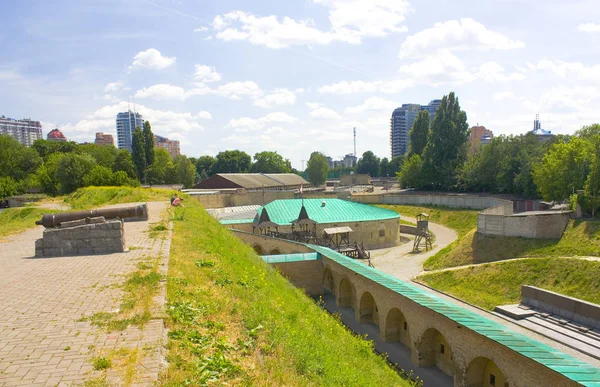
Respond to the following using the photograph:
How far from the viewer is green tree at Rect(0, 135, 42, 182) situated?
55.3 m

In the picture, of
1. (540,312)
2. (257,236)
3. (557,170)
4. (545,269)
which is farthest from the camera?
(557,170)

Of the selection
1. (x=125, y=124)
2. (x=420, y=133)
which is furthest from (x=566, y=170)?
(x=125, y=124)

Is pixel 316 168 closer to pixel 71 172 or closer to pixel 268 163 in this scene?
pixel 268 163

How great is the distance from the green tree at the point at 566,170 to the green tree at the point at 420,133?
30.4 meters

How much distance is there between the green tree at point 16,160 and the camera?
55344mm

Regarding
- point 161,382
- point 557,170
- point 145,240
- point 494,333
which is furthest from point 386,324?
point 557,170

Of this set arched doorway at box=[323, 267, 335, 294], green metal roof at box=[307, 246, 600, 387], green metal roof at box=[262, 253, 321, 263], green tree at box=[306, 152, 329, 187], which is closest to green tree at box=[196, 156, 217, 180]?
green tree at box=[306, 152, 329, 187]

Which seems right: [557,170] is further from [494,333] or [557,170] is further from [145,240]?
[145,240]

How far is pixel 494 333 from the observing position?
9.86m

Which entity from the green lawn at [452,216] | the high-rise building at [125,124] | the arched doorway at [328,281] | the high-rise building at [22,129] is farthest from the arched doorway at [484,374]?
the high-rise building at [125,124]

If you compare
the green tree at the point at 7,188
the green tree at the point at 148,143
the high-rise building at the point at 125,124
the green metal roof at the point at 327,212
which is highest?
the high-rise building at the point at 125,124

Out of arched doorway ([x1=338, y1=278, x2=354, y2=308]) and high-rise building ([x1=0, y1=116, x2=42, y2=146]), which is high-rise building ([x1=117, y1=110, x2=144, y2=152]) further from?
arched doorway ([x1=338, y1=278, x2=354, y2=308])

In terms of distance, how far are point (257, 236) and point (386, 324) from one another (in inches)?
594

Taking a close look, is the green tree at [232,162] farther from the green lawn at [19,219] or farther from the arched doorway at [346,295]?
the arched doorway at [346,295]
